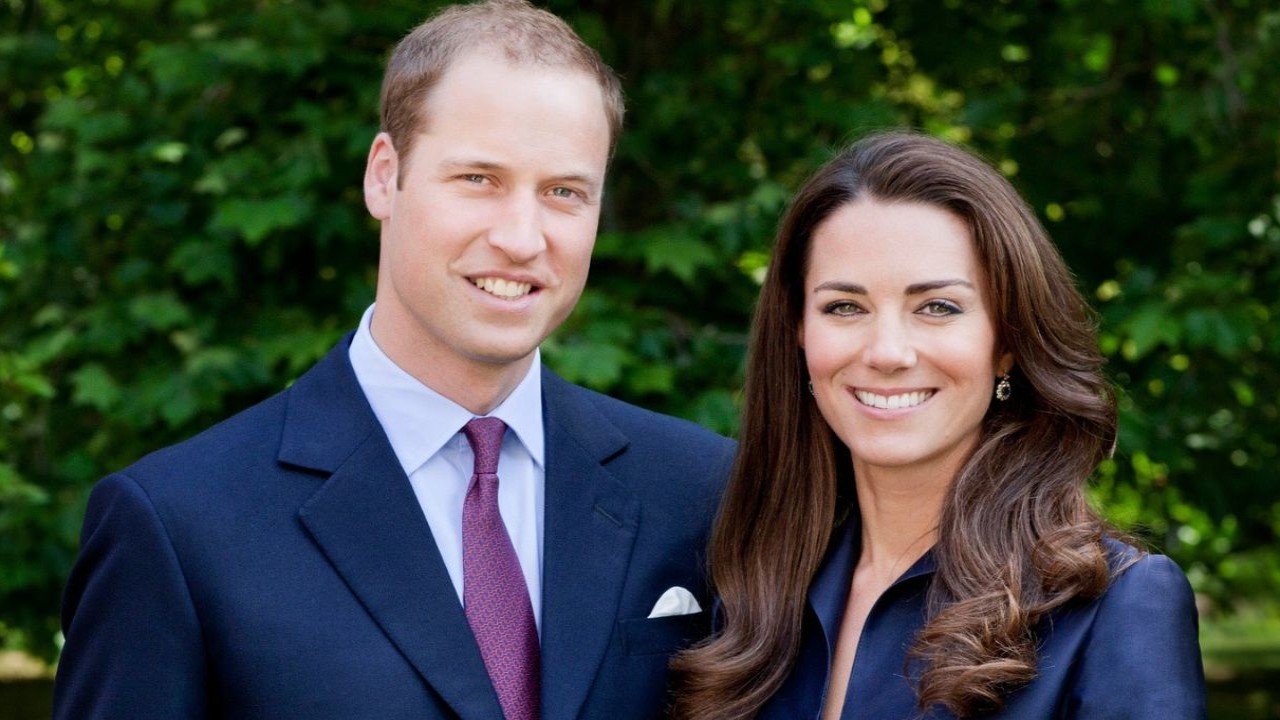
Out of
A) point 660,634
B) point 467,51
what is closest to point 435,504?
point 660,634

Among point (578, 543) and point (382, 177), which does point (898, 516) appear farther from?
point (382, 177)

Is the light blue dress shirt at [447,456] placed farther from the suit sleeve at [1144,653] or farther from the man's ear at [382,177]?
the suit sleeve at [1144,653]

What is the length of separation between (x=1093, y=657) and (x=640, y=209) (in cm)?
330

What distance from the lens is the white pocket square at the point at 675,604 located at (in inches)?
116

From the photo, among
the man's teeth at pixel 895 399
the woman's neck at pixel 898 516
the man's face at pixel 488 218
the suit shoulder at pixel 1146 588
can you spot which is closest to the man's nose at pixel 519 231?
the man's face at pixel 488 218

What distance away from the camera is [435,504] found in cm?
276

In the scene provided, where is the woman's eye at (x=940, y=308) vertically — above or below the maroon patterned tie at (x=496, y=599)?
above

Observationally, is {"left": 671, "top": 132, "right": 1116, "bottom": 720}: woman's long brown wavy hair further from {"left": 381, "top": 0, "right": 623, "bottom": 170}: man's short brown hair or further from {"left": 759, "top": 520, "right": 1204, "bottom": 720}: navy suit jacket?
{"left": 381, "top": 0, "right": 623, "bottom": 170}: man's short brown hair

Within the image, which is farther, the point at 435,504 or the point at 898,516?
the point at 898,516

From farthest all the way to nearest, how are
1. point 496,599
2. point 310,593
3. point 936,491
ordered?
1. point 936,491
2. point 496,599
3. point 310,593

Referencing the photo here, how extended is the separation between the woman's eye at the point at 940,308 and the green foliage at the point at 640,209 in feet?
5.84

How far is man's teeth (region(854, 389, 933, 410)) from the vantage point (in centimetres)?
278

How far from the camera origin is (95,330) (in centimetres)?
501

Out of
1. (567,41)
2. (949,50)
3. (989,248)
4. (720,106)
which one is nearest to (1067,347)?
(989,248)
